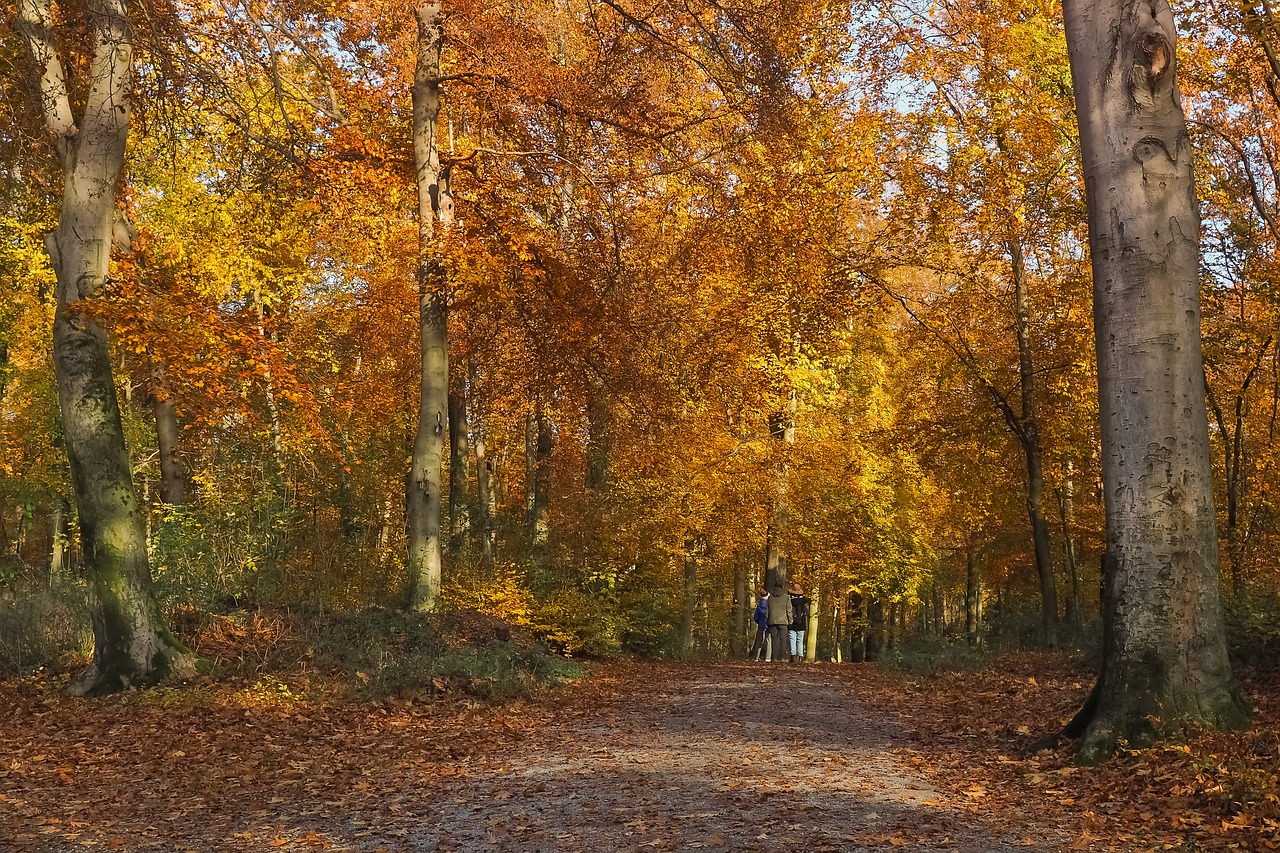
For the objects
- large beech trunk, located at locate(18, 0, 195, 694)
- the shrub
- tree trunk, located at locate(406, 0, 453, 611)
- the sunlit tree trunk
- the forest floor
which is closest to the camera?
the forest floor

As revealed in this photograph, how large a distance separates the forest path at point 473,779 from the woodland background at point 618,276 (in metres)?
3.57

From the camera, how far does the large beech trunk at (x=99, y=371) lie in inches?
407

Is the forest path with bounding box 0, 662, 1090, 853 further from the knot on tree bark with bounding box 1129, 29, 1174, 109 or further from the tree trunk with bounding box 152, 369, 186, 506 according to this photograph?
the tree trunk with bounding box 152, 369, 186, 506

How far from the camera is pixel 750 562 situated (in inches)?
1371

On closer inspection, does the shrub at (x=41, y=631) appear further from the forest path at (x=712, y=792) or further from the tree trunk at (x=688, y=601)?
the tree trunk at (x=688, y=601)

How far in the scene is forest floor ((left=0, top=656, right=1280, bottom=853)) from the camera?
17.6ft

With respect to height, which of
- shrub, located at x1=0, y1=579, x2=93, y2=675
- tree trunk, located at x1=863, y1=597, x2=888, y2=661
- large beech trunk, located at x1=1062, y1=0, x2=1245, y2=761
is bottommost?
tree trunk, located at x1=863, y1=597, x2=888, y2=661

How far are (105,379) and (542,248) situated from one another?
695 centimetres

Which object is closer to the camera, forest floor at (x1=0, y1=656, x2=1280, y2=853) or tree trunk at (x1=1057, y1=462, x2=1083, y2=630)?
forest floor at (x1=0, y1=656, x2=1280, y2=853)

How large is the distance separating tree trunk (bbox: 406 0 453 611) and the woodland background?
0.37 metres

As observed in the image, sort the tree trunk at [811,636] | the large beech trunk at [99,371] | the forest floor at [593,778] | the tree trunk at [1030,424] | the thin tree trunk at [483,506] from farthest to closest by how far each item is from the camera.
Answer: the tree trunk at [811,636], the thin tree trunk at [483,506], the tree trunk at [1030,424], the large beech trunk at [99,371], the forest floor at [593,778]

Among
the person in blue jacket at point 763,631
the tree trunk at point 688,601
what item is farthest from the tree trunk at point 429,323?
the tree trunk at point 688,601

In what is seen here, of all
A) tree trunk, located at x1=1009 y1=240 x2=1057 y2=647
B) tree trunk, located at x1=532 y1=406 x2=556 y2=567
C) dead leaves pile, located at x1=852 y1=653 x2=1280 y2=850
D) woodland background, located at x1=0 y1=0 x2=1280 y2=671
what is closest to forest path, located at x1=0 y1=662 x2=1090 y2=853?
dead leaves pile, located at x1=852 y1=653 x2=1280 y2=850

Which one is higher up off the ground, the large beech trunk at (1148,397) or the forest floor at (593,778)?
the large beech trunk at (1148,397)
